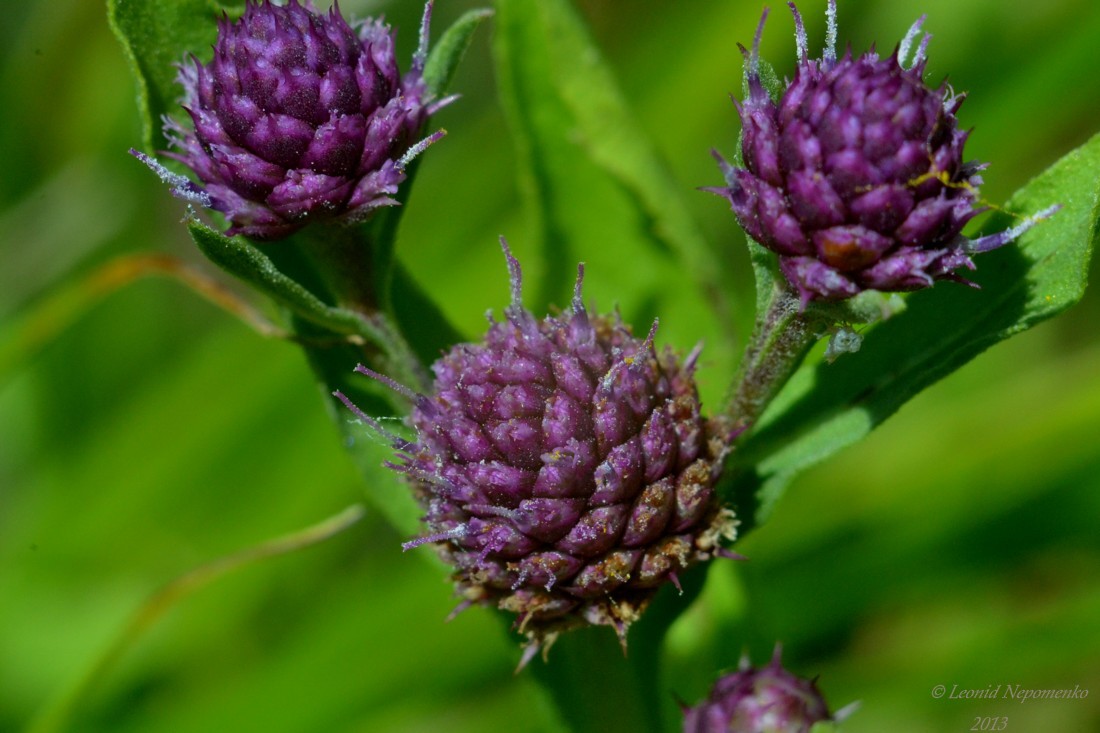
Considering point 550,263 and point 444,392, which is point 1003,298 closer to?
point 444,392

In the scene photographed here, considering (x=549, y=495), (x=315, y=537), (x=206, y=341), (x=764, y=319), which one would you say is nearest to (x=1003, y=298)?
(x=764, y=319)

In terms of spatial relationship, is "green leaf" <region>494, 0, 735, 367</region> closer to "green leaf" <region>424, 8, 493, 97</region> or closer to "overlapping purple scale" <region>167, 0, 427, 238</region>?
"green leaf" <region>424, 8, 493, 97</region>

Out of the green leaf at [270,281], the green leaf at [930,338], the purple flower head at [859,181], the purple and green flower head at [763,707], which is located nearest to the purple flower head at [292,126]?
the green leaf at [270,281]

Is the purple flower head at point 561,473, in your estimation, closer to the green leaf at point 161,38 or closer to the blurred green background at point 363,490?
the green leaf at point 161,38

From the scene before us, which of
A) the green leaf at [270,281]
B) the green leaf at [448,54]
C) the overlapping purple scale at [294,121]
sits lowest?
the green leaf at [270,281]

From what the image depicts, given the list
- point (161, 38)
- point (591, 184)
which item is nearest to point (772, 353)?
point (591, 184)

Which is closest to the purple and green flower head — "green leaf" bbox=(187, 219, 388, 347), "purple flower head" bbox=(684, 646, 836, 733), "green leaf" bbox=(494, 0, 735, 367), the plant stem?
"purple flower head" bbox=(684, 646, 836, 733)
